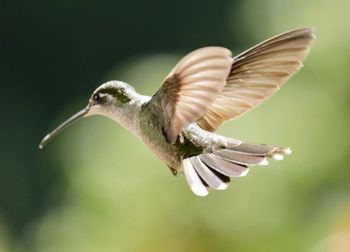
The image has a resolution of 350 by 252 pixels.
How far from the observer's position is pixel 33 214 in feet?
11.8

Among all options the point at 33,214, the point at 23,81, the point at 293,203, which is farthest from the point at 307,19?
the point at 23,81

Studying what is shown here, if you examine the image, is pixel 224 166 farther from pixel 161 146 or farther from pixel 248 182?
pixel 248 182

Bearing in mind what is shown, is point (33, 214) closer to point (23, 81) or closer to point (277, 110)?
point (23, 81)

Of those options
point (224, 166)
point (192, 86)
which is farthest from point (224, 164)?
point (192, 86)

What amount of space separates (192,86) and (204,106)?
0.03m

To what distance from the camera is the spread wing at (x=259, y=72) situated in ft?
2.27

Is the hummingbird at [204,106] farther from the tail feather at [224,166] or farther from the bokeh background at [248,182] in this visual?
the bokeh background at [248,182]

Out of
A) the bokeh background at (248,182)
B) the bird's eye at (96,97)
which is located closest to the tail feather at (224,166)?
the bird's eye at (96,97)

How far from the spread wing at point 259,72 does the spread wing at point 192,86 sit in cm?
9

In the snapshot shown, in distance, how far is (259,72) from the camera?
2.48 feet

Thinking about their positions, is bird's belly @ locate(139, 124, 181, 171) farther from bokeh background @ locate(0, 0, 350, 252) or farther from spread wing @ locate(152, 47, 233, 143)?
bokeh background @ locate(0, 0, 350, 252)

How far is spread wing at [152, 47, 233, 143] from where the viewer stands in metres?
0.59

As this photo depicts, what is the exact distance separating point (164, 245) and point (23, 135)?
259 cm

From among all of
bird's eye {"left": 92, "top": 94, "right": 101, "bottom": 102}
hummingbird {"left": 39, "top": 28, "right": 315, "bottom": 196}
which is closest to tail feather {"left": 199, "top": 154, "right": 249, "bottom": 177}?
hummingbird {"left": 39, "top": 28, "right": 315, "bottom": 196}
